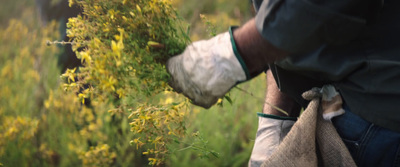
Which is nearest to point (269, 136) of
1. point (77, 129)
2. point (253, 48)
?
point (253, 48)

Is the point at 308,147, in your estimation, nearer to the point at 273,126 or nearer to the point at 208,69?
the point at 273,126

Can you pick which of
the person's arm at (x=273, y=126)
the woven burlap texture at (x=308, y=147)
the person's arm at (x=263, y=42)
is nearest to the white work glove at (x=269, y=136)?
the person's arm at (x=273, y=126)

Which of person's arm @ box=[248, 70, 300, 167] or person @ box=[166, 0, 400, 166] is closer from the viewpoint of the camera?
person @ box=[166, 0, 400, 166]

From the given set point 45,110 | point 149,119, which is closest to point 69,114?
point 45,110

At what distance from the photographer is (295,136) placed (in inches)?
46.3

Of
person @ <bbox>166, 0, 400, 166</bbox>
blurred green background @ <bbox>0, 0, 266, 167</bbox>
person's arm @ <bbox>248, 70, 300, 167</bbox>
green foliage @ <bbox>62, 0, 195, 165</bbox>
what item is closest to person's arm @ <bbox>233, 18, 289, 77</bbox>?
person @ <bbox>166, 0, 400, 166</bbox>

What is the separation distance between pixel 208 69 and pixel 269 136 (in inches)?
25.8

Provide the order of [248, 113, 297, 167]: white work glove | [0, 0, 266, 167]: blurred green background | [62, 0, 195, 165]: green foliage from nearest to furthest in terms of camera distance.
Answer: [62, 0, 195, 165]: green foliage → [248, 113, 297, 167]: white work glove → [0, 0, 266, 167]: blurred green background

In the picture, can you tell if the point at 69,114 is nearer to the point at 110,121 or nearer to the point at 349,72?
the point at 110,121

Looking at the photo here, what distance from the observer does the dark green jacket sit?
0.87 meters

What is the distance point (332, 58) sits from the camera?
103 cm

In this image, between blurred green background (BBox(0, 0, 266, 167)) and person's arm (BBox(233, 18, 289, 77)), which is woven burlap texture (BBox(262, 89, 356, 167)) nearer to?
person's arm (BBox(233, 18, 289, 77))

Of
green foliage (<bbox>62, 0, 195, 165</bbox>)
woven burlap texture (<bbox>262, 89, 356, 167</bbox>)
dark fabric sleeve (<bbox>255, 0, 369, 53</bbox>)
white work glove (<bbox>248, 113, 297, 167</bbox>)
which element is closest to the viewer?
dark fabric sleeve (<bbox>255, 0, 369, 53</bbox>)

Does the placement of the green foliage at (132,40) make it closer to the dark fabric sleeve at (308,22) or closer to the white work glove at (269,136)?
the dark fabric sleeve at (308,22)
